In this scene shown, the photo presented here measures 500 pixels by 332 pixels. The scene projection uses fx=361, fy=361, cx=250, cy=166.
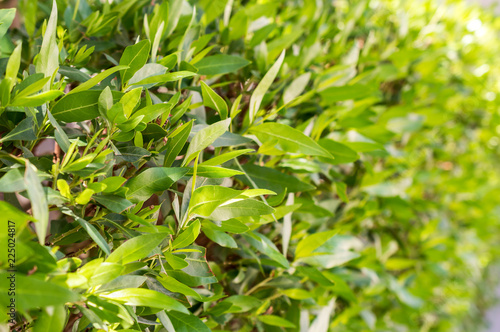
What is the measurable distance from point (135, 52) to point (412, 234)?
46.1 inches

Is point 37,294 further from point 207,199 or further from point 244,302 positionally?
point 244,302

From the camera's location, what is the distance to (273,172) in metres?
0.63

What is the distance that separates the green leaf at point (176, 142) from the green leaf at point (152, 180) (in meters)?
0.04

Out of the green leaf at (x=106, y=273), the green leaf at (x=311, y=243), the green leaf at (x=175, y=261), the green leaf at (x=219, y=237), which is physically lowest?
the green leaf at (x=311, y=243)

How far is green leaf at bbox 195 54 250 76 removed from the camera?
2.11 feet

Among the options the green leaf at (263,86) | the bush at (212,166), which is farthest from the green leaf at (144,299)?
the green leaf at (263,86)

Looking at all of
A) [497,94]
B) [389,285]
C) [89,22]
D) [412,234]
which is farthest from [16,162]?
[497,94]

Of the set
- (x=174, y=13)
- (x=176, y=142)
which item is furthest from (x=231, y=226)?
(x=174, y=13)

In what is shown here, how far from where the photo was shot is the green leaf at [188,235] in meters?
0.45

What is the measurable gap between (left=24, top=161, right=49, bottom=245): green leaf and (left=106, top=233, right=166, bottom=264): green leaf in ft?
0.31

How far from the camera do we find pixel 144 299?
1.35ft

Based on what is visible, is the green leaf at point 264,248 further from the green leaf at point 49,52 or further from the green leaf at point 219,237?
the green leaf at point 49,52

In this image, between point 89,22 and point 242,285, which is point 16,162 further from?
point 242,285

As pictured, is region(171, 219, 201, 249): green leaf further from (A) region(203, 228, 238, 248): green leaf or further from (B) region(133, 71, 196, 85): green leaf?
(B) region(133, 71, 196, 85): green leaf
